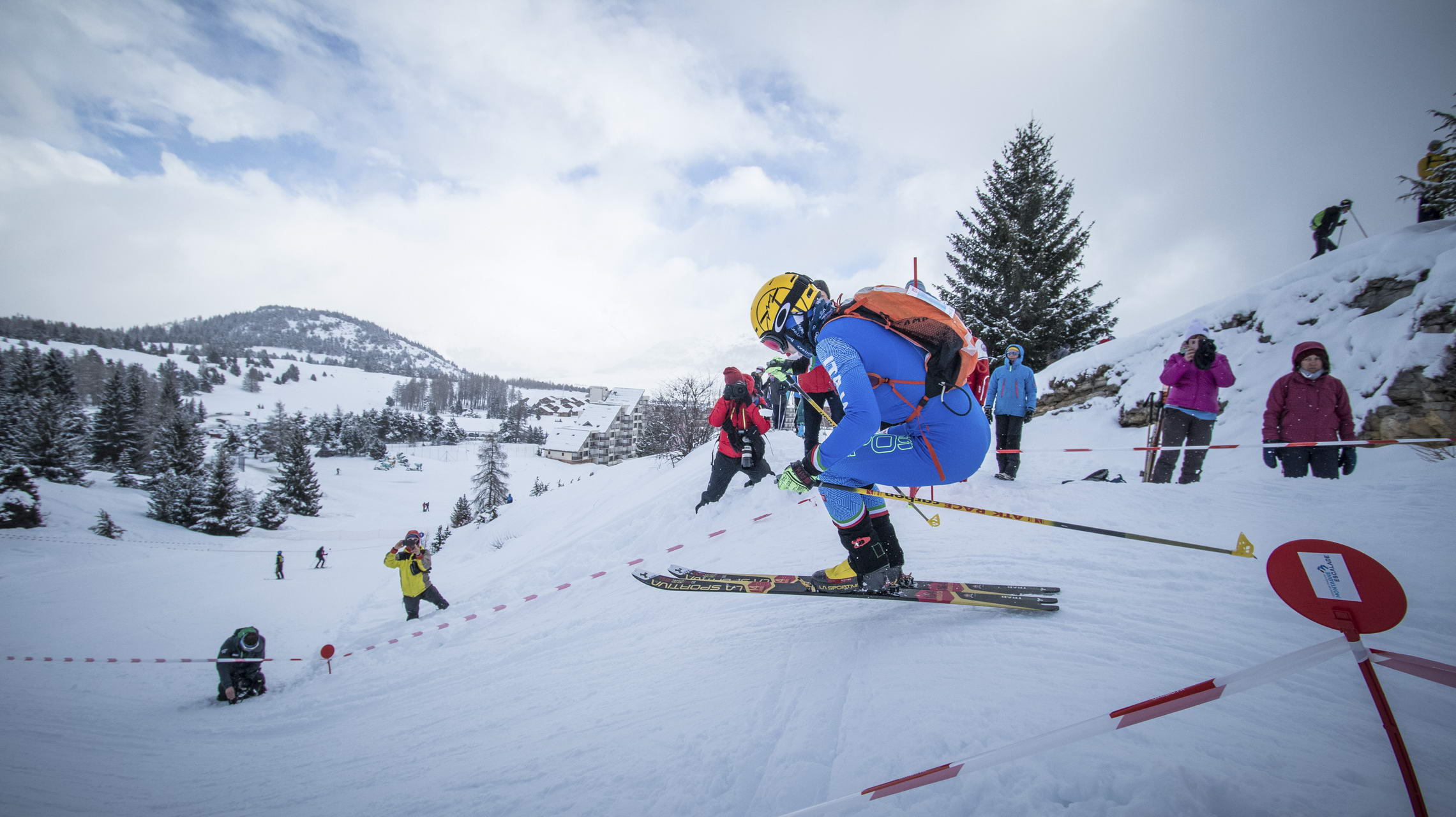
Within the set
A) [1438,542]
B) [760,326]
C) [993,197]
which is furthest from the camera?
[993,197]

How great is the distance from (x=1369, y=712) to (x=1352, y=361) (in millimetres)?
8881

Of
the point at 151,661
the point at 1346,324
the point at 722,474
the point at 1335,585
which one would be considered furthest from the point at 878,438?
the point at 1346,324

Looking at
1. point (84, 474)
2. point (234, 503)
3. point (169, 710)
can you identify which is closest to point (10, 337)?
point (84, 474)

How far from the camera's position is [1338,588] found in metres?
1.59

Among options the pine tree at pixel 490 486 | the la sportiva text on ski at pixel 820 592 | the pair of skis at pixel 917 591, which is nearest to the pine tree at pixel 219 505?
the pine tree at pixel 490 486

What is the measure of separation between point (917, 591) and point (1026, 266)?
16.6m

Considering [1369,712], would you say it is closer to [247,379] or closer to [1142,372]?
[1142,372]

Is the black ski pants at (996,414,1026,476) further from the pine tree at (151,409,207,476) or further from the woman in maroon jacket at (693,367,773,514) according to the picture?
the pine tree at (151,409,207,476)

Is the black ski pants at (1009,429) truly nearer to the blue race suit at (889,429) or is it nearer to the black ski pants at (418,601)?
the blue race suit at (889,429)

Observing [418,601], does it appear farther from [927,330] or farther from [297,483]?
[297,483]

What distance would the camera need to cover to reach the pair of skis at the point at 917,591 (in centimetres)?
286

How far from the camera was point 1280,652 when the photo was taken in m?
2.09

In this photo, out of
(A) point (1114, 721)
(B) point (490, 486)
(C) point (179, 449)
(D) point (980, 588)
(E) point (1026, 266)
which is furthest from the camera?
(B) point (490, 486)

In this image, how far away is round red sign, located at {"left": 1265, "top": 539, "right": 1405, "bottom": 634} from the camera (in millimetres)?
1519
